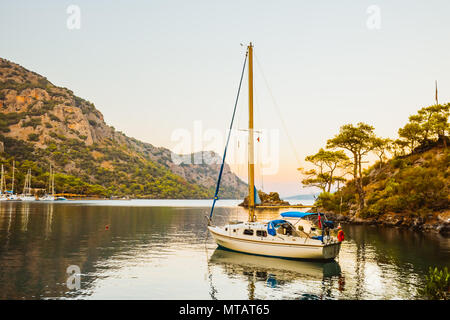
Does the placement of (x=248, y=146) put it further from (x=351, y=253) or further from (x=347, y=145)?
(x=347, y=145)

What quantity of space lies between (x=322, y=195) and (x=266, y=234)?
183ft

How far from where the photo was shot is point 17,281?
2261cm

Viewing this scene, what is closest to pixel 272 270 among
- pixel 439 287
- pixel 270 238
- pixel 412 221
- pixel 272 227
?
pixel 270 238

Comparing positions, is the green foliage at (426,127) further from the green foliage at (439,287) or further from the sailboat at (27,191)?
the sailboat at (27,191)

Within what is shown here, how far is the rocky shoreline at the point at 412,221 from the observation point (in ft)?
176

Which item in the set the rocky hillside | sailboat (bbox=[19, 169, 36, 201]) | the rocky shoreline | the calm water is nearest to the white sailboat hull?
the calm water

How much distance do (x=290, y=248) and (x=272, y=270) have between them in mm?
3800

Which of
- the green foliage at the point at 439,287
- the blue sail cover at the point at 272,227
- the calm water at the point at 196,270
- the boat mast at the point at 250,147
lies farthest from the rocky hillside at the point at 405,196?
the green foliage at the point at 439,287

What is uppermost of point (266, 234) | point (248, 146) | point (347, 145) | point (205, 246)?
point (347, 145)

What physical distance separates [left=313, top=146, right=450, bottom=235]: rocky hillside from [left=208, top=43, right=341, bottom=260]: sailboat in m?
33.8

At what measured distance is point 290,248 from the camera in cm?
3061

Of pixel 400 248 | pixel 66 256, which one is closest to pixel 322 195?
pixel 400 248

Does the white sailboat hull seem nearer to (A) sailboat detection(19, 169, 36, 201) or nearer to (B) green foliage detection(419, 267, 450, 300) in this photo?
(B) green foliage detection(419, 267, 450, 300)

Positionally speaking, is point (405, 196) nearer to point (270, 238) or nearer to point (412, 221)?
point (412, 221)
